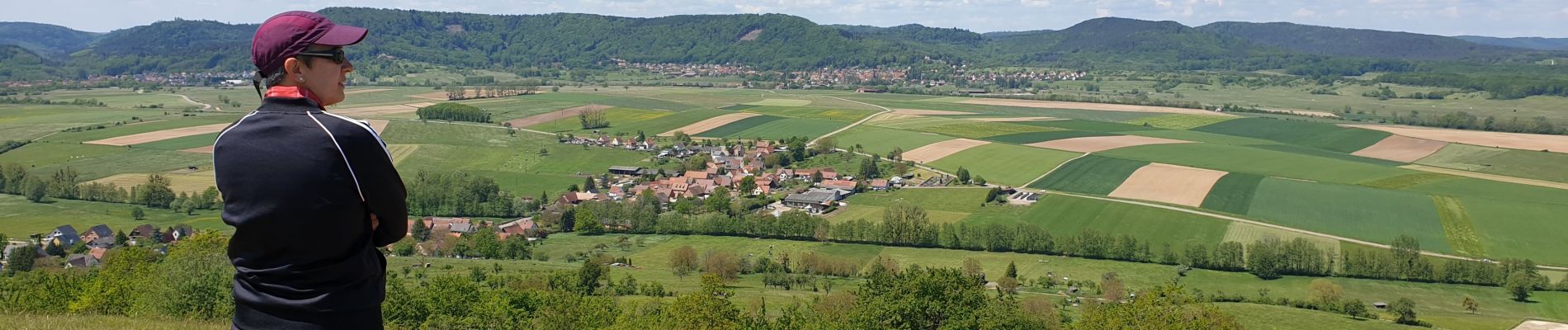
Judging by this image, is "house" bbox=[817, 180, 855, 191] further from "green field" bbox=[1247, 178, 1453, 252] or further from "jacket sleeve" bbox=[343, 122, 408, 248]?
"jacket sleeve" bbox=[343, 122, 408, 248]

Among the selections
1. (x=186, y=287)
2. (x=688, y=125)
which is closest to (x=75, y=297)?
(x=186, y=287)

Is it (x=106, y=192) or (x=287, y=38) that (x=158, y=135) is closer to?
(x=106, y=192)

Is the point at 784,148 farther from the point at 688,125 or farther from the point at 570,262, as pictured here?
the point at 570,262

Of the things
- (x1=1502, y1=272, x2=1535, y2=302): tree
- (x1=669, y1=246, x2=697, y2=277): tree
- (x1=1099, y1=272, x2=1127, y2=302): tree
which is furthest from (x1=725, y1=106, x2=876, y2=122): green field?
(x1=1502, y1=272, x2=1535, y2=302): tree

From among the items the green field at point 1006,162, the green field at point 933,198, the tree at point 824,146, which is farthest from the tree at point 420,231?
the tree at point 824,146

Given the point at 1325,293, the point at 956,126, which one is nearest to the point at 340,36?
the point at 1325,293

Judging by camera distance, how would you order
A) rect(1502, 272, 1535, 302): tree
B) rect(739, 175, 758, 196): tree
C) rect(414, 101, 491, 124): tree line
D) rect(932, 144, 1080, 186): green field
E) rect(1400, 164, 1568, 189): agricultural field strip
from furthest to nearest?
rect(414, 101, 491, 124): tree line, rect(932, 144, 1080, 186): green field, rect(739, 175, 758, 196): tree, rect(1400, 164, 1568, 189): agricultural field strip, rect(1502, 272, 1535, 302): tree
